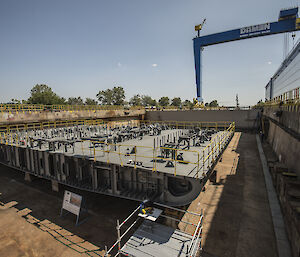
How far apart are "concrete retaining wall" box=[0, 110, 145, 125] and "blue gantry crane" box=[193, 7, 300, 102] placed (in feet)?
66.0

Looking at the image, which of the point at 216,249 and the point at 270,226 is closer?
the point at 216,249

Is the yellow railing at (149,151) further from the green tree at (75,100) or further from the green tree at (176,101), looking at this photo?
the green tree at (75,100)

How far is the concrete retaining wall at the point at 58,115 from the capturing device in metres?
19.0

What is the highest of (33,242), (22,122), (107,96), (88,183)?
(107,96)

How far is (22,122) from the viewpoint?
20.3m

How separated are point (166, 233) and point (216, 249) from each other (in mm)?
2207

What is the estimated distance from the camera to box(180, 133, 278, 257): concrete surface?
7035 mm

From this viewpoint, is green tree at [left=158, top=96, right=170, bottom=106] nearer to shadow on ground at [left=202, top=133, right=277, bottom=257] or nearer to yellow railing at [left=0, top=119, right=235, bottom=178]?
yellow railing at [left=0, top=119, right=235, bottom=178]

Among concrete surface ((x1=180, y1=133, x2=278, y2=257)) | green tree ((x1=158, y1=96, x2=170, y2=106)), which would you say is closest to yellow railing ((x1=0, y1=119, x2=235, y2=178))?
concrete surface ((x1=180, y1=133, x2=278, y2=257))

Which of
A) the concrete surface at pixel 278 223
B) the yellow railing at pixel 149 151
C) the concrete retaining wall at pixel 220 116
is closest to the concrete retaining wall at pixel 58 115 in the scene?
the yellow railing at pixel 149 151

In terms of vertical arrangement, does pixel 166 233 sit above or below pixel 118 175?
below

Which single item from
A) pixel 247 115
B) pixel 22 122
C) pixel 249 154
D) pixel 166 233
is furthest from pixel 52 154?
pixel 247 115

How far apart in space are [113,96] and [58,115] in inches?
2817

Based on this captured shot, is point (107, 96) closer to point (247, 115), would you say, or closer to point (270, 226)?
point (247, 115)
